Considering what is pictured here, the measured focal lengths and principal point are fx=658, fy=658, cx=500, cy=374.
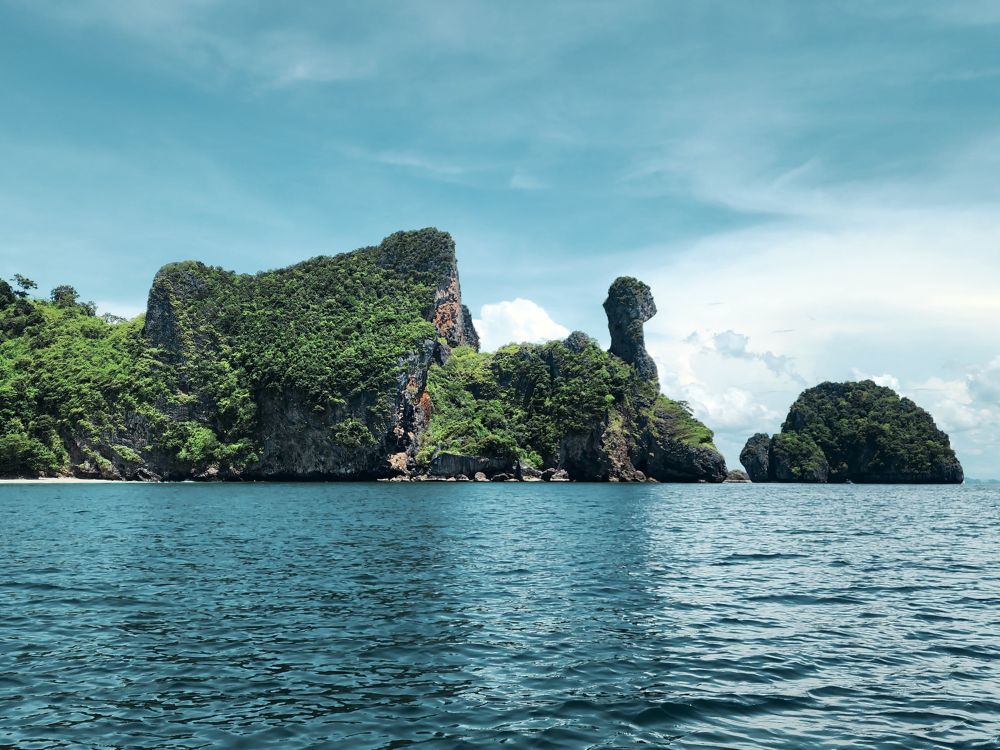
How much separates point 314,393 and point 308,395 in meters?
2.60

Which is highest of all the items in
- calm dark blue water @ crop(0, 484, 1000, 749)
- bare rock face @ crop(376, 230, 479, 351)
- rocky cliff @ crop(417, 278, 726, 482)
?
bare rock face @ crop(376, 230, 479, 351)

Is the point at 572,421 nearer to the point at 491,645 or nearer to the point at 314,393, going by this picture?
the point at 314,393

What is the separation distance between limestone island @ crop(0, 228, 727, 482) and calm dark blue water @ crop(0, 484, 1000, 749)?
103m

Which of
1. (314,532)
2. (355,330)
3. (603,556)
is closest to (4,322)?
(355,330)

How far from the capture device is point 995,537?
133 feet

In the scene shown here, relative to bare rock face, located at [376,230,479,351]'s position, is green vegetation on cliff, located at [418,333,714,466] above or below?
below

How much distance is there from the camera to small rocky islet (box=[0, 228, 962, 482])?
126 metres

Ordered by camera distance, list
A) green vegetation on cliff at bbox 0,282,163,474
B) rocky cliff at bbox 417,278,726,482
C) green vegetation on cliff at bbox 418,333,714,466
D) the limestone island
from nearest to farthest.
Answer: green vegetation on cliff at bbox 0,282,163,474
the limestone island
rocky cliff at bbox 417,278,726,482
green vegetation on cliff at bbox 418,333,714,466

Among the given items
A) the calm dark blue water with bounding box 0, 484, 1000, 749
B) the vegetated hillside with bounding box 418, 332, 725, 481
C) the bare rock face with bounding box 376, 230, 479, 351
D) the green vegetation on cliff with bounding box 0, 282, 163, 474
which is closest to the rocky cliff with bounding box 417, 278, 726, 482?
the vegetated hillside with bounding box 418, 332, 725, 481

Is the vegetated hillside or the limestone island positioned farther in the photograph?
the vegetated hillside

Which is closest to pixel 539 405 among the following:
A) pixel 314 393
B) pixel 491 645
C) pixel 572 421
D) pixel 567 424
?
pixel 567 424

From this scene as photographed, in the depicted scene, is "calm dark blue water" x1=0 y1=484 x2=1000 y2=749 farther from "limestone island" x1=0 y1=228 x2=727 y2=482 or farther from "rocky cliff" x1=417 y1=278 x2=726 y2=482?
"rocky cliff" x1=417 y1=278 x2=726 y2=482

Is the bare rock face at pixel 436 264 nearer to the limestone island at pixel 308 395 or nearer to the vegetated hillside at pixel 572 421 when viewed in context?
the limestone island at pixel 308 395

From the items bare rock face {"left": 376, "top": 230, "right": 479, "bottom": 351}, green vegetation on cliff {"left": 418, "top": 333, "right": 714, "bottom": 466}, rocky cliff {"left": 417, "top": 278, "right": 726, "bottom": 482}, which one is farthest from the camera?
bare rock face {"left": 376, "top": 230, "right": 479, "bottom": 351}
